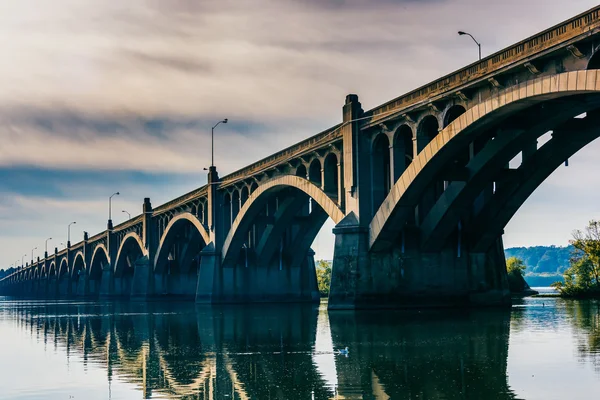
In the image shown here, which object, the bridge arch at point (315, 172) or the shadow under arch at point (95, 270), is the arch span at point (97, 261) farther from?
the bridge arch at point (315, 172)

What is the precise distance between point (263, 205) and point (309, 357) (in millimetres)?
52459

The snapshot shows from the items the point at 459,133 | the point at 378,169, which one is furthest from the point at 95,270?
the point at 459,133

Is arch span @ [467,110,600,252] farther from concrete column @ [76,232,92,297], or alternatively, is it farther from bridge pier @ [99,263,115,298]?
concrete column @ [76,232,92,297]

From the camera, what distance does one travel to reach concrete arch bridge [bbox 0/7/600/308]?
3912 centimetres

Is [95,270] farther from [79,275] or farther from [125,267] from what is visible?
[125,267]

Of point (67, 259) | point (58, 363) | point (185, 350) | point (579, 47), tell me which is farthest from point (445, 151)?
point (67, 259)

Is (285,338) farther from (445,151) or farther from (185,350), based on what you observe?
(445,151)

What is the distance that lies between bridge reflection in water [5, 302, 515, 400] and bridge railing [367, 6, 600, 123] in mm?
11680

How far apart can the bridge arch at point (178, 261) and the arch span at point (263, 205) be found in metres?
25.8

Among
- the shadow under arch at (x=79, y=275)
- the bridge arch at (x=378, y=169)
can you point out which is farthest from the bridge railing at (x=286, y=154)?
the shadow under arch at (x=79, y=275)

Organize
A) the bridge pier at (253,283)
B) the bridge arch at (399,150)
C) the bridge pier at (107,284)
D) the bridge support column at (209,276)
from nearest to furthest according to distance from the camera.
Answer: the bridge arch at (399,150) → the bridge pier at (253,283) → the bridge support column at (209,276) → the bridge pier at (107,284)

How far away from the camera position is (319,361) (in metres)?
26.3

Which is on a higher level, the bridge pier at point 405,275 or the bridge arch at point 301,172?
the bridge arch at point 301,172

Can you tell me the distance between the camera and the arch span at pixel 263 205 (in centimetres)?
6066
